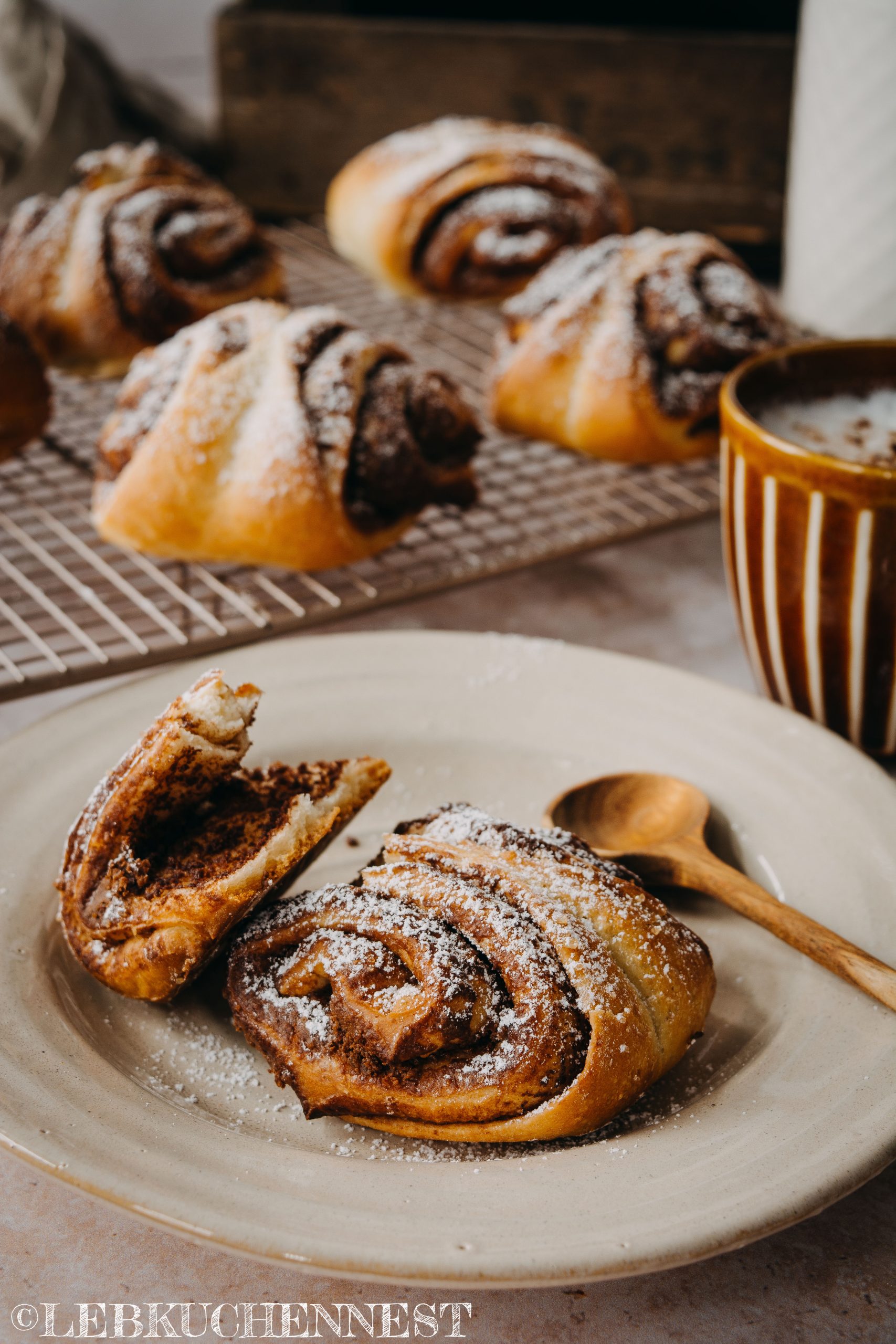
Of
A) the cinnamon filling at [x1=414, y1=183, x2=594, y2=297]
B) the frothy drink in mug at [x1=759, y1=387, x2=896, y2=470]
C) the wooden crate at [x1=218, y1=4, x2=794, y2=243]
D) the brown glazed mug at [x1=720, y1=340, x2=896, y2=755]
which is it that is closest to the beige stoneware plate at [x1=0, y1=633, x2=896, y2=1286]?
the brown glazed mug at [x1=720, y1=340, x2=896, y2=755]

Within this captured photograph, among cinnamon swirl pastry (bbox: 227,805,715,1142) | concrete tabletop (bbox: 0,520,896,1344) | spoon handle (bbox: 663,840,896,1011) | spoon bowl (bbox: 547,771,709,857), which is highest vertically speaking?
cinnamon swirl pastry (bbox: 227,805,715,1142)

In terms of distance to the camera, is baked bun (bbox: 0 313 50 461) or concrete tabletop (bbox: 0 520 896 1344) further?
baked bun (bbox: 0 313 50 461)

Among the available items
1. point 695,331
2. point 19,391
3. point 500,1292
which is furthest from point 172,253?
point 500,1292

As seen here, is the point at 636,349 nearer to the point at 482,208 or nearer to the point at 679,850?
the point at 482,208

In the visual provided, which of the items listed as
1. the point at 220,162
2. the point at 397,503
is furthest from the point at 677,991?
the point at 220,162

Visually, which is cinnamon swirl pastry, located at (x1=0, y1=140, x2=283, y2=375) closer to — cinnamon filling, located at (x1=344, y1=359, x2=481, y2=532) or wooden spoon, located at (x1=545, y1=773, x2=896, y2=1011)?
cinnamon filling, located at (x1=344, y1=359, x2=481, y2=532)

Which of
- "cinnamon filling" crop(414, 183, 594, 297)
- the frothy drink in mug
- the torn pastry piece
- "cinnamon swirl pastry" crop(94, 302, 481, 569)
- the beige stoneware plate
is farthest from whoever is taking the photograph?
"cinnamon filling" crop(414, 183, 594, 297)

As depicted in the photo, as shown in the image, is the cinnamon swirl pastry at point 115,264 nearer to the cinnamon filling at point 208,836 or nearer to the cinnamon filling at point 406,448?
the cinnamon filling at point 406,448
